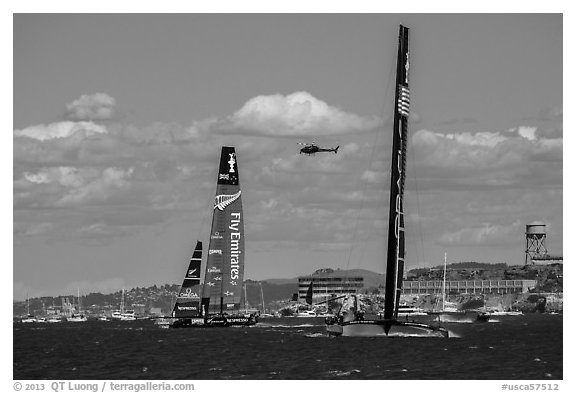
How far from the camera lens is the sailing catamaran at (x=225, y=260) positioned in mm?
181000

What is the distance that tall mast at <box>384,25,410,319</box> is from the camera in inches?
4712

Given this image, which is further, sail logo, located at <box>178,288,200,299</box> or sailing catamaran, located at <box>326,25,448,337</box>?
sail logo, located at <box>178,288,200,299</box>

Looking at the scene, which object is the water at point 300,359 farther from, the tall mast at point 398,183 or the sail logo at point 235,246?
→ the sail logo at point 235,246

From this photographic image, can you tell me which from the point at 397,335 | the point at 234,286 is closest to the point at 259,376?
the point at 397,335

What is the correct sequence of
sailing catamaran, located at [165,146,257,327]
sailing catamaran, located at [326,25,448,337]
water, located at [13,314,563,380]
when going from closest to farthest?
water, located at [13,314,563,380] → sailing catamaran, located at [326,25,448,337] → sailing catamaran, located at [165,146,257,327]

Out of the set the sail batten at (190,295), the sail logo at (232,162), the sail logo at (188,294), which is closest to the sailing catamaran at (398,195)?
the sail logo at (232,162)

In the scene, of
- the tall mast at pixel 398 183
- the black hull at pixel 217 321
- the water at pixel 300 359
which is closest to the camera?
the water at pixel 300 359

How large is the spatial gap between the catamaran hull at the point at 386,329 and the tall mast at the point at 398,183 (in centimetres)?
331

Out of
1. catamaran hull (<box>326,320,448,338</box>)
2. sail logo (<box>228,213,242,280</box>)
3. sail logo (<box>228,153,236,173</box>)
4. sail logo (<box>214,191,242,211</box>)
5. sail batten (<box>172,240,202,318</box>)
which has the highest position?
sail logo (<box>228,153,236,173</box>)

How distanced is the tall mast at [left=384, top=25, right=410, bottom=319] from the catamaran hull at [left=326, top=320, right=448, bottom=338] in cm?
331

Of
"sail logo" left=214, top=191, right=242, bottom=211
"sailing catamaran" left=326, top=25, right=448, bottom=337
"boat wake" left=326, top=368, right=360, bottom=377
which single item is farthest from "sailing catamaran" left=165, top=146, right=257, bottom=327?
"boat wake" left=326, top=368, right=360, bottom=377

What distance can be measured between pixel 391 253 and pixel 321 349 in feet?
35.8

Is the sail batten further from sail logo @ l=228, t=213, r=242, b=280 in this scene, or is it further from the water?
the water
